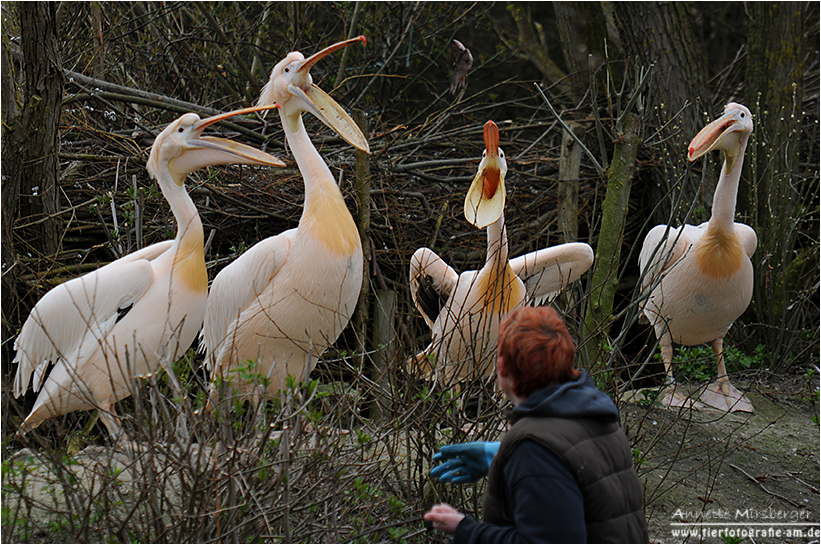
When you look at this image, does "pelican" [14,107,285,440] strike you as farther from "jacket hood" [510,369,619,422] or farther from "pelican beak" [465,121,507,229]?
"jacket hood" [510,369,619,422]

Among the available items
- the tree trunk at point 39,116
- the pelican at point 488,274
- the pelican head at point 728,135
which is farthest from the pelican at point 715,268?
the tree trunk at point 39,116

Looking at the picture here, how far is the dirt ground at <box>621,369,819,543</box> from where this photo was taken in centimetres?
307

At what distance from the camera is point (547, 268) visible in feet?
12.8

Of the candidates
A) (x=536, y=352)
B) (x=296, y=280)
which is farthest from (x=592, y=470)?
(x=296, y=280)

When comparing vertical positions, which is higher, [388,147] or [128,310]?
[388,147]

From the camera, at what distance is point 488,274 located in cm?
349

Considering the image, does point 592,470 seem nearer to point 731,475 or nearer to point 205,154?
point 205,154

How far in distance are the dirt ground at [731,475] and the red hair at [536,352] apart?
1.23m

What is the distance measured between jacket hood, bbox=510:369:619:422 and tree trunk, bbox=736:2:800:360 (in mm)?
3944

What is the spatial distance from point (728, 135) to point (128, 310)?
329cm

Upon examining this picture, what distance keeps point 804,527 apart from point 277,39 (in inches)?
221

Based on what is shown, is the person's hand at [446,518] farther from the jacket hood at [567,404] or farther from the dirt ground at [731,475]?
the dirt ground at [731,475]

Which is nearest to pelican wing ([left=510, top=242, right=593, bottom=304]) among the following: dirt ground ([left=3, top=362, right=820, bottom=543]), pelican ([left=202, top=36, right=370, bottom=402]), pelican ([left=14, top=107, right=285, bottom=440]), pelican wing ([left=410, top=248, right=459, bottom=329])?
pelican wing ([left=410, top=248, right=459, bottom=329])

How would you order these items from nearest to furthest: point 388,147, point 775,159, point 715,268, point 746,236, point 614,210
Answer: point 614,210 < point 715,268 < point 746,236 < point 388,147 < point 775,159
